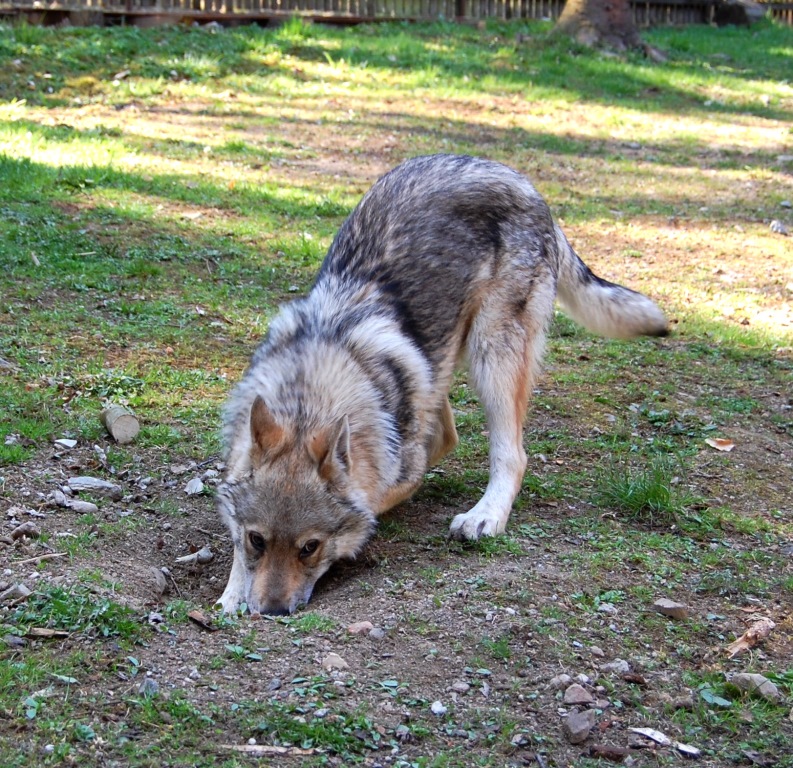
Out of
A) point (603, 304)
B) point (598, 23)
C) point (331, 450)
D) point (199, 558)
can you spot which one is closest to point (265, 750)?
point (331, 450)

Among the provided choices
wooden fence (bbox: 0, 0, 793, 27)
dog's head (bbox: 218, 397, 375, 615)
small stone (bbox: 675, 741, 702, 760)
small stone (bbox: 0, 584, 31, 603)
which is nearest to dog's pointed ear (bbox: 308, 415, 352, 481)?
dog's head (bbox: 218, 397, 375, 615)

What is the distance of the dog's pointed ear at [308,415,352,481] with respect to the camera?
454 centimetres

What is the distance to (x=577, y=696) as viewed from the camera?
3.66m

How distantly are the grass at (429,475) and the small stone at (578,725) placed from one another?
6cm

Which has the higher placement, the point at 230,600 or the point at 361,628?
the point at 361,628

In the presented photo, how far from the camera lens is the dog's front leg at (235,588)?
178 inches

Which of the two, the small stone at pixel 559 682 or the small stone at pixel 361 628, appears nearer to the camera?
the small stone at pixel 559 682

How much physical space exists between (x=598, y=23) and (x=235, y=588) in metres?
15.0

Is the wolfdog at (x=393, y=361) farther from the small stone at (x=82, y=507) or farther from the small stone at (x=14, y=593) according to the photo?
the small stone at (x=14, y=593)

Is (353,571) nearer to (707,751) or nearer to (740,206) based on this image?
(707,751)

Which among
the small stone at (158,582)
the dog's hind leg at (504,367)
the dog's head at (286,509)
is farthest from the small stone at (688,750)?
the small stone at (158,582)

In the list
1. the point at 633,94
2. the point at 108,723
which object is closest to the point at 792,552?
the point at 108,723

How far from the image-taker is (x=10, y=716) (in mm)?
3289

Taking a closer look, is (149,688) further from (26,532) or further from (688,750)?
(688,750)
